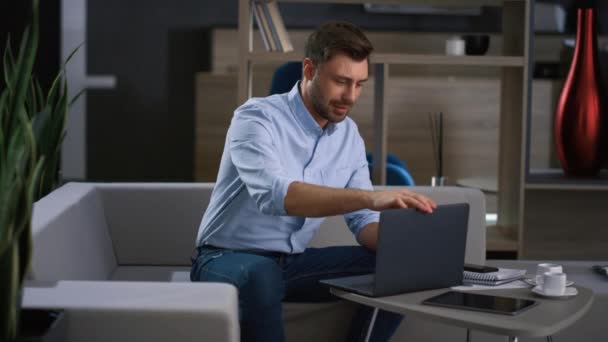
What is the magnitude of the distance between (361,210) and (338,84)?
0.34 metres

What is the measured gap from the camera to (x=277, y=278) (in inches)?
92.0

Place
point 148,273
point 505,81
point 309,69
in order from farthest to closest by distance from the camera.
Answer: point 505,81 < point 148,273 < point 309,69

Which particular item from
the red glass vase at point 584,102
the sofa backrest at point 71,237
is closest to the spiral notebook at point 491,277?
the sofa backrest at point 71,237

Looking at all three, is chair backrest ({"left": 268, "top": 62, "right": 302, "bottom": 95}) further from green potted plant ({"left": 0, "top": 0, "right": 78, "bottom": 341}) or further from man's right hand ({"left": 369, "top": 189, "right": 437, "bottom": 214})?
green potted plant ({"left": 0, "top": 0, "right": 78, "bottom": 341})

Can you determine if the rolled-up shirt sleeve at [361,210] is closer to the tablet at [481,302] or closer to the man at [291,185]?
the man at [291,185]

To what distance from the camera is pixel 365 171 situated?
2752 mm

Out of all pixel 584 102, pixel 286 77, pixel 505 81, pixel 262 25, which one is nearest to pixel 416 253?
pixel 286 77

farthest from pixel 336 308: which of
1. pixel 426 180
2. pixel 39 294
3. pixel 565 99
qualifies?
pixel 426 180

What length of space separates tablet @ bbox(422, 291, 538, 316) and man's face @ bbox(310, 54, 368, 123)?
0.62 metres

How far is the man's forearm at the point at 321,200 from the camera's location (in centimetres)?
218

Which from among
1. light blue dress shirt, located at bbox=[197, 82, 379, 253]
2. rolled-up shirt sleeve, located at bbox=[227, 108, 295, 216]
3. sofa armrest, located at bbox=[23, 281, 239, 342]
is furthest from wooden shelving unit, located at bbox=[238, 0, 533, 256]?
sofa armrest, located at bbox=[23, 281, 239, 342]

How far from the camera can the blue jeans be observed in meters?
2.25

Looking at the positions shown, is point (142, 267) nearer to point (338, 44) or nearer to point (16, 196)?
point (338, 44)

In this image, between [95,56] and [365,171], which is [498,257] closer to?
[365,171]
